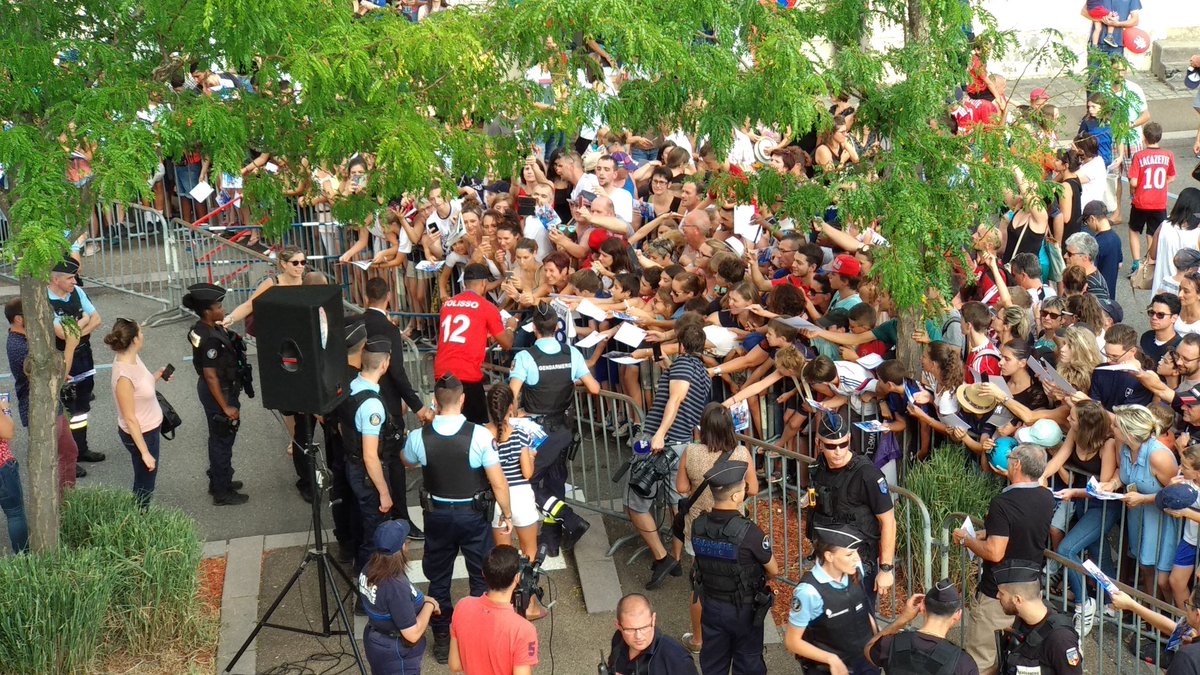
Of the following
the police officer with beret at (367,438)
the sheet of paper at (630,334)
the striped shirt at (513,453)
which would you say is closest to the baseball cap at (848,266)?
the sheet of paper at (630,334)

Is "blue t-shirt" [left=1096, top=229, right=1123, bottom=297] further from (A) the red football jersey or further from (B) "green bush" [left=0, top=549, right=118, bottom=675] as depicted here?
(B) "green bush" [left=0, top=549, right=118, bottom=675]

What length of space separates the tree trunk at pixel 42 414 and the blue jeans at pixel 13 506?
1.50 feet

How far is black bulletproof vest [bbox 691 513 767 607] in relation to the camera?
7.18 m

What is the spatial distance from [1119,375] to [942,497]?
1331 millimetres

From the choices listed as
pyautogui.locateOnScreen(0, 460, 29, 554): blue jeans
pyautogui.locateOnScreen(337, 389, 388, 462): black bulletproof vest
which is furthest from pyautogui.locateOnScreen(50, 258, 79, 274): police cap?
pyautogui.locateOnScreen(337, 389, 388, 462): black bulletproof vest

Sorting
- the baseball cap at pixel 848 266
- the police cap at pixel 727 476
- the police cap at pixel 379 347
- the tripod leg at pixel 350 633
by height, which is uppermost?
the baseball cap at pixel 848 266

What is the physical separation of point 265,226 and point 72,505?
2.28m

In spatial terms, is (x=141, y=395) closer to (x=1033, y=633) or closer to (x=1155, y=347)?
(x=1033, y=633)

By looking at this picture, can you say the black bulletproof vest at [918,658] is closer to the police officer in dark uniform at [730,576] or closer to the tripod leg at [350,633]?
the police officer in dark uniform at [730,576]

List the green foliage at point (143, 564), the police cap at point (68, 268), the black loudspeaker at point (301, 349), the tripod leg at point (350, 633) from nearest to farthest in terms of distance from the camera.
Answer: the tripod leg at point (350, 633) < the black loudspeaker at point (301, 349) < the green foliage at point (143, 564) < the police cap at point (68, 268)

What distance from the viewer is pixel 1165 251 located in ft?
38.6

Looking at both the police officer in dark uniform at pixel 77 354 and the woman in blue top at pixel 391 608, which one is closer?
the woman in blue top at pixel 391 608

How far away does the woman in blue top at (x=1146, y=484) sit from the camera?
7.73 metres

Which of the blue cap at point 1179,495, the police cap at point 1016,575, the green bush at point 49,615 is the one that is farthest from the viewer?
the green bush at point 49,615
